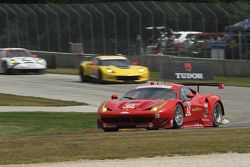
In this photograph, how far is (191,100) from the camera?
17484 millimetres

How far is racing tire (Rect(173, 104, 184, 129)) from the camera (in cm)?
1650

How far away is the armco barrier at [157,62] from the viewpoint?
36188 mm

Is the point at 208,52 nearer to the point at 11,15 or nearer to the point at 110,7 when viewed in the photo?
the point at 110,7

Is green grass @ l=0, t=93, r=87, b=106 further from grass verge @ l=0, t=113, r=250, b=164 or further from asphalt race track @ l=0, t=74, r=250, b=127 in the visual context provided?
grass verge @ l=0, t=113, r=250, b=164


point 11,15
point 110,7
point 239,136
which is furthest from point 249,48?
point 239,136

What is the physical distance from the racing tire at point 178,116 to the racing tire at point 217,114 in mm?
1695

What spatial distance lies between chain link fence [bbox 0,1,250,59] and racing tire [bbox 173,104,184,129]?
20.3 meters

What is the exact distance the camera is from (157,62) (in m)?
40.4

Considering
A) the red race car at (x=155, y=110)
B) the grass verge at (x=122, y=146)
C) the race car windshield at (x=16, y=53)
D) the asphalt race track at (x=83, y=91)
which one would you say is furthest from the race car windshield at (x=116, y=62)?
the grass verge at (x=122, y=146)

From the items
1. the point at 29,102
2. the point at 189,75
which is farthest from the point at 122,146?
the point at 189,75

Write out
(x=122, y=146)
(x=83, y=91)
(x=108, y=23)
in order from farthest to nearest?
(x=108, y=23)
(x=83, y=91)
(x=122, y=146)

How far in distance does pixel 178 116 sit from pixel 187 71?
27.3 ft

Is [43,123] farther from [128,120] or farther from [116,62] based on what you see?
[116,62]

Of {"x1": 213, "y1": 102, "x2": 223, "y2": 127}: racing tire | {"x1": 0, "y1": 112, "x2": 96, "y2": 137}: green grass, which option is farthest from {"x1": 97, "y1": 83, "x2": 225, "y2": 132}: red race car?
{"x1": 0, "y1": 112, "x2": 96, "y2": 137}: green grass
